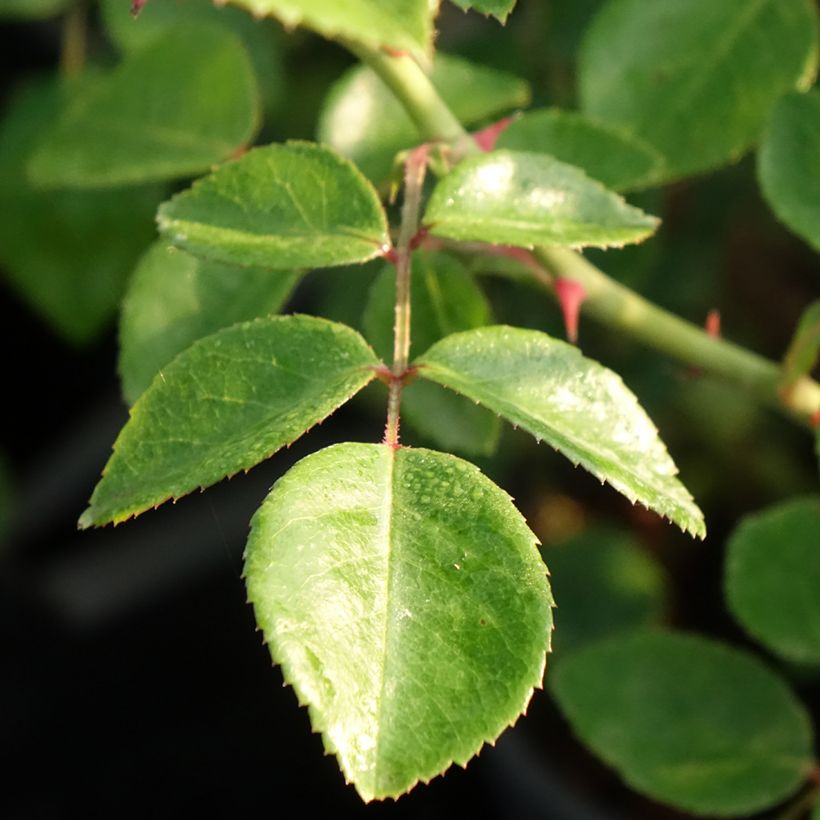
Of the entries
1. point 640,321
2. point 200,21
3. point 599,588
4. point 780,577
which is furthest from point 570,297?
point 599,588

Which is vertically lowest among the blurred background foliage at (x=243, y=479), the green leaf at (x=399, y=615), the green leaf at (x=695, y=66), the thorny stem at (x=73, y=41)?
the blurred background foliage at (x=243, y=479)

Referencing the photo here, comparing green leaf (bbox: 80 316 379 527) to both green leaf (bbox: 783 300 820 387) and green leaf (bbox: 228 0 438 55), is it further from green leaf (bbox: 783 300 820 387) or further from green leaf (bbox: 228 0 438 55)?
green leaf (bbox: 783 300 820 387)

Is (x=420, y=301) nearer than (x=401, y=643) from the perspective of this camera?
No

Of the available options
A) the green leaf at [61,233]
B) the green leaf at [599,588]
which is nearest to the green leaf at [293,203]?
the green leaf at [61,233]

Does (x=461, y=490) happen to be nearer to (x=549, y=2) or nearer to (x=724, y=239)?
(x=549, y=2)

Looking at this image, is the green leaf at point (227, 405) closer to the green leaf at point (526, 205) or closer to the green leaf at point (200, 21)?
the green leaf at point (526, 205)

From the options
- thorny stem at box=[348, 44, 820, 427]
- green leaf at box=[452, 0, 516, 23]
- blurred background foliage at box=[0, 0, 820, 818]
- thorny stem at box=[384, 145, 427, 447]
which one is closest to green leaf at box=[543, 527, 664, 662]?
blurred background foliage at box=[0, 0, 820, 818]

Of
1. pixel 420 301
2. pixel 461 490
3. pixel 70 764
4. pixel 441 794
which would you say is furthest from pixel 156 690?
pixel 461 490
